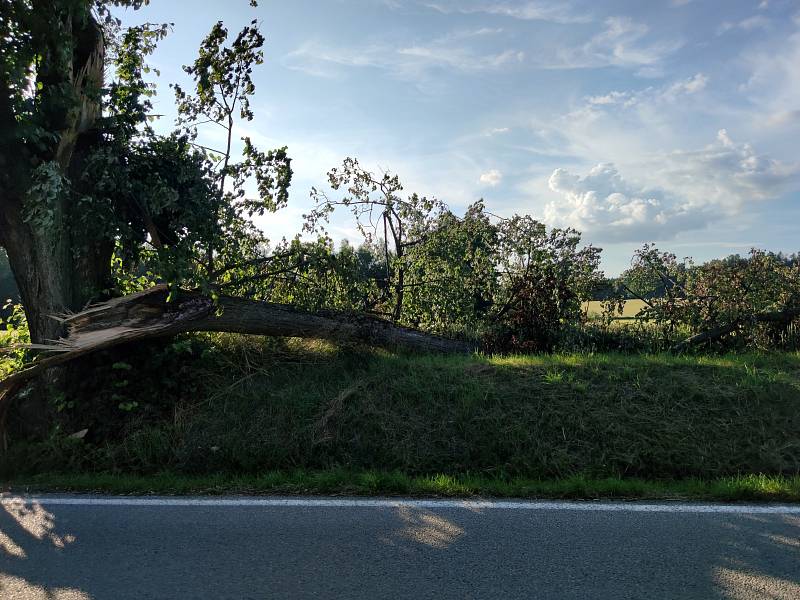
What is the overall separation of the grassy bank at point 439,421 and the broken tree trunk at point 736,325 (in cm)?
132

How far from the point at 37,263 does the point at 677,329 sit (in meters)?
9.56

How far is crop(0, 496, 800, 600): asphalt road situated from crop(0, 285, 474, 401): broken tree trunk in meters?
2.29

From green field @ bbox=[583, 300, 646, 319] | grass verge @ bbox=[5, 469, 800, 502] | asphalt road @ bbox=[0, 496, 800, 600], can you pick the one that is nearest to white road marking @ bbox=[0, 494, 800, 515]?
asphalt road @ bbox=[0, 496, 800, 600]

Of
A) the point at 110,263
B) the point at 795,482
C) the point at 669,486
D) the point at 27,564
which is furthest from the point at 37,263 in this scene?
the point at 795,482

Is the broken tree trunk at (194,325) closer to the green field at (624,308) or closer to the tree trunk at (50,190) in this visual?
the tree trunk at (50,190)

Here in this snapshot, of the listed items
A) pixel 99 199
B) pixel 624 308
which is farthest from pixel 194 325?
pixel 624 308

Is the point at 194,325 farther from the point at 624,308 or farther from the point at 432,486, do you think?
the point at 624,308

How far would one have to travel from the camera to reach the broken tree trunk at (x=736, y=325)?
8.56 meters

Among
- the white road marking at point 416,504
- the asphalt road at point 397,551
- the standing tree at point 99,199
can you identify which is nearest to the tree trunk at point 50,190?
the standing tree at point 99,199

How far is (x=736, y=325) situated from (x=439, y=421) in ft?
18.6

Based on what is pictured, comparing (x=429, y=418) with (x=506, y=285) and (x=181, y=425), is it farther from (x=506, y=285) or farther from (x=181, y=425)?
(x=506, y=285)

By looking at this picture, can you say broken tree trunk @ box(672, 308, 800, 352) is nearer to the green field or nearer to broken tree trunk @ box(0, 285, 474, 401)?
the green field

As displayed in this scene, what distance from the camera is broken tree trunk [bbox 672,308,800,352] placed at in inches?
337

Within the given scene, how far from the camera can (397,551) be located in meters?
3.68
